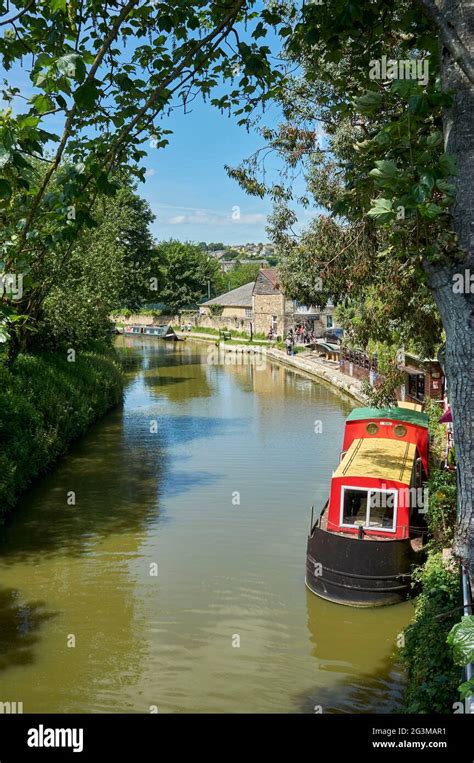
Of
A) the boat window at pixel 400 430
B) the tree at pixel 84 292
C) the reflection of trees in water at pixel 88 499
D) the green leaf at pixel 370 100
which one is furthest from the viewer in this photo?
the tree at pixel 84 292

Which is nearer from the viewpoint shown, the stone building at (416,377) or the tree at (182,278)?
the stone building at (416,377)

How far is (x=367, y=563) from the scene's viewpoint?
1143 centimetres

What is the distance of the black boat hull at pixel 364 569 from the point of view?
11414mm

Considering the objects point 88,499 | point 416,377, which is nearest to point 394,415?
point 88,499

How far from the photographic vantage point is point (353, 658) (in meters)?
10.4

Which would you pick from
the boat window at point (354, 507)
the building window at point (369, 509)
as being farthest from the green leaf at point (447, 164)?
the boat window at point (354, 507)

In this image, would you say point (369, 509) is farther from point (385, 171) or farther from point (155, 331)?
point (155, 331)

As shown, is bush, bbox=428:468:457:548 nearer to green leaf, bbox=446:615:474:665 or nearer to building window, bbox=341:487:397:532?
building window, bbox=341:487:397:532

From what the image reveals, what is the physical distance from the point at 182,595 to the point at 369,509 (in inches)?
Result: 149

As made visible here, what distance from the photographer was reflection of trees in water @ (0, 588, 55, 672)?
1030 centimetres

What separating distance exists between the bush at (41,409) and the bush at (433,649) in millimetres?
9994

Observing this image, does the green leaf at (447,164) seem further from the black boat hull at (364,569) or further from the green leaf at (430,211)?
the black boat hull at (364,569)
